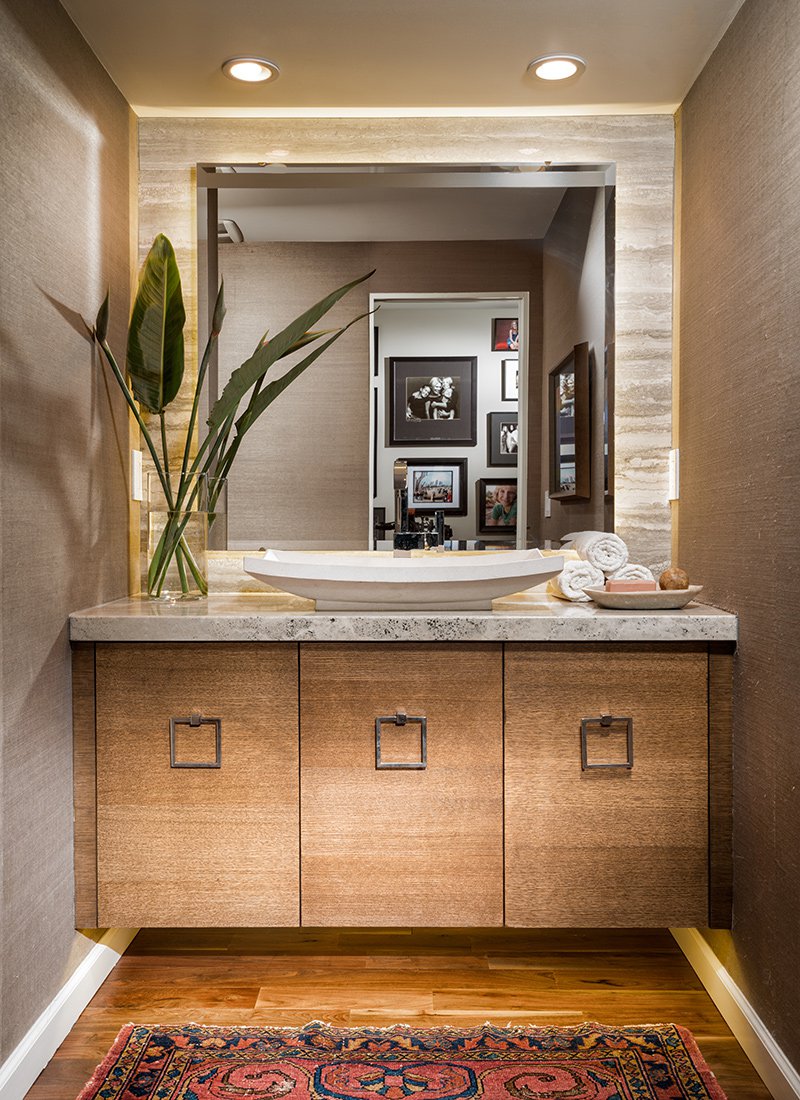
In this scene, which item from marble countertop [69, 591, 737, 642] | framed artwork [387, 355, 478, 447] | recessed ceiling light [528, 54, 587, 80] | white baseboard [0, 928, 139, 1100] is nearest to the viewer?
white baseboard [0, 928, 139, 1100]

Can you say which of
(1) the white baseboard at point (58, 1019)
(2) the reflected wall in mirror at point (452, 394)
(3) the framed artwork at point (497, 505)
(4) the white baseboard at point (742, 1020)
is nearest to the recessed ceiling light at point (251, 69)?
(2) the reflected wall in mirror at point (452, 394)

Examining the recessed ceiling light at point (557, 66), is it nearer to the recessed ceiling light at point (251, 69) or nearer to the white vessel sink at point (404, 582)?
the recessed ceiling light at point (251, 69)

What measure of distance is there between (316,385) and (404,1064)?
1.61 metres

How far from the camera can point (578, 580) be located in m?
2.03

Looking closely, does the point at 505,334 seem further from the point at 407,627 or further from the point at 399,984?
the point at 399,984

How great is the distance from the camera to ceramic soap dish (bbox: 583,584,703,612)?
183 centimetres

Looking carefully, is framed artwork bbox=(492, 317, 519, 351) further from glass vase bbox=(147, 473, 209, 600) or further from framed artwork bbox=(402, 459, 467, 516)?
glass vase bbox=(147, 473, 209, 600)

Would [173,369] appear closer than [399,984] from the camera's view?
No

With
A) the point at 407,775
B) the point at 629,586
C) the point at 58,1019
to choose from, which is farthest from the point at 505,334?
the point at 58,1019

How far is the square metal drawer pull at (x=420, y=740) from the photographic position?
1752mm

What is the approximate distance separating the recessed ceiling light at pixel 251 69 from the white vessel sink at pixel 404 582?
3.91 feet

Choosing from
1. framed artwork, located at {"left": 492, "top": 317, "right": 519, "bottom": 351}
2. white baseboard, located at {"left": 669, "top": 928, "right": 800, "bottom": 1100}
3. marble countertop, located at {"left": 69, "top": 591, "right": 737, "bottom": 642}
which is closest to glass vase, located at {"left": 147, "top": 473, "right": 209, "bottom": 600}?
marble countertop, located at {"left": 69, "top": 591, "right": 737, "bottom": 642}

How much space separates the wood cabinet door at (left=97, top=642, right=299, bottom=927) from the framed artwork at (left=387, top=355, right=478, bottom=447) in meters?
0.80

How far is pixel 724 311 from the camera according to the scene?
6.15 ft
